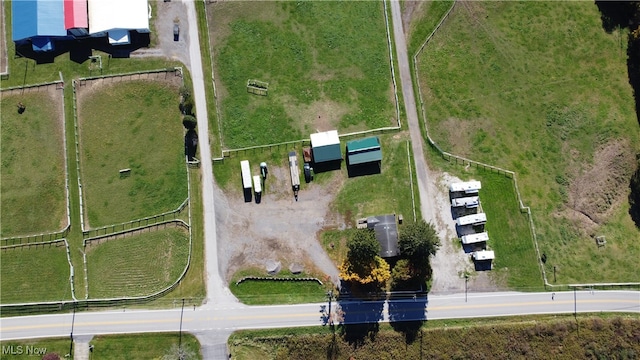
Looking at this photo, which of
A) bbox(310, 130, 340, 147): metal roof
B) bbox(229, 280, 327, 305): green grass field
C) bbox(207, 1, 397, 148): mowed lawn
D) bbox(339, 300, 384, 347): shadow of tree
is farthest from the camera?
bbox(207, 1, 397, 148): mowed lawn

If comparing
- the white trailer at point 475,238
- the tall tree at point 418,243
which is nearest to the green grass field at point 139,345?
the tall tree at point 418,243

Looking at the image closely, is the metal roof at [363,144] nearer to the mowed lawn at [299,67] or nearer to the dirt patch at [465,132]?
the mowed lawn at [299,67]

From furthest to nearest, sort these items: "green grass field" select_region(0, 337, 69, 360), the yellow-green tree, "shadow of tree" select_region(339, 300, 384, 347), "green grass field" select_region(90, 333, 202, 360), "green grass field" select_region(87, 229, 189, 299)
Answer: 1. "green grass field" select_region(87, 229, 189, 299)
2. "shadow of tree" select_region(339, 300, 384, 347)
3. "green grass field" select_region(0, 337, 69, 360)
4. "green grass field" select_region(90, 333, 202, 360)
5. the yellow-green tree

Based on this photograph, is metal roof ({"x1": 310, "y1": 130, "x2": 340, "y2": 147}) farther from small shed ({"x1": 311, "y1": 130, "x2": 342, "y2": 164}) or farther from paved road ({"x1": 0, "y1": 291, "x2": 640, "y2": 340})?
paved road ({"x1": 0, "y1": 291, "x2": 640, "y2": 340})

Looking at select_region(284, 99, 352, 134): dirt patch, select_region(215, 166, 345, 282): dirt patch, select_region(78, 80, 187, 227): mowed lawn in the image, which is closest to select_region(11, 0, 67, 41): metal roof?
select_region(78, 80, 187, 227): mowed lawn

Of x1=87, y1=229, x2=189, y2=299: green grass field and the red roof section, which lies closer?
x1=87, y1=229, x2=189, y2=299: green grass field

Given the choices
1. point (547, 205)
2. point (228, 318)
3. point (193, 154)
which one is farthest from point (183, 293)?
point (547, 205)
